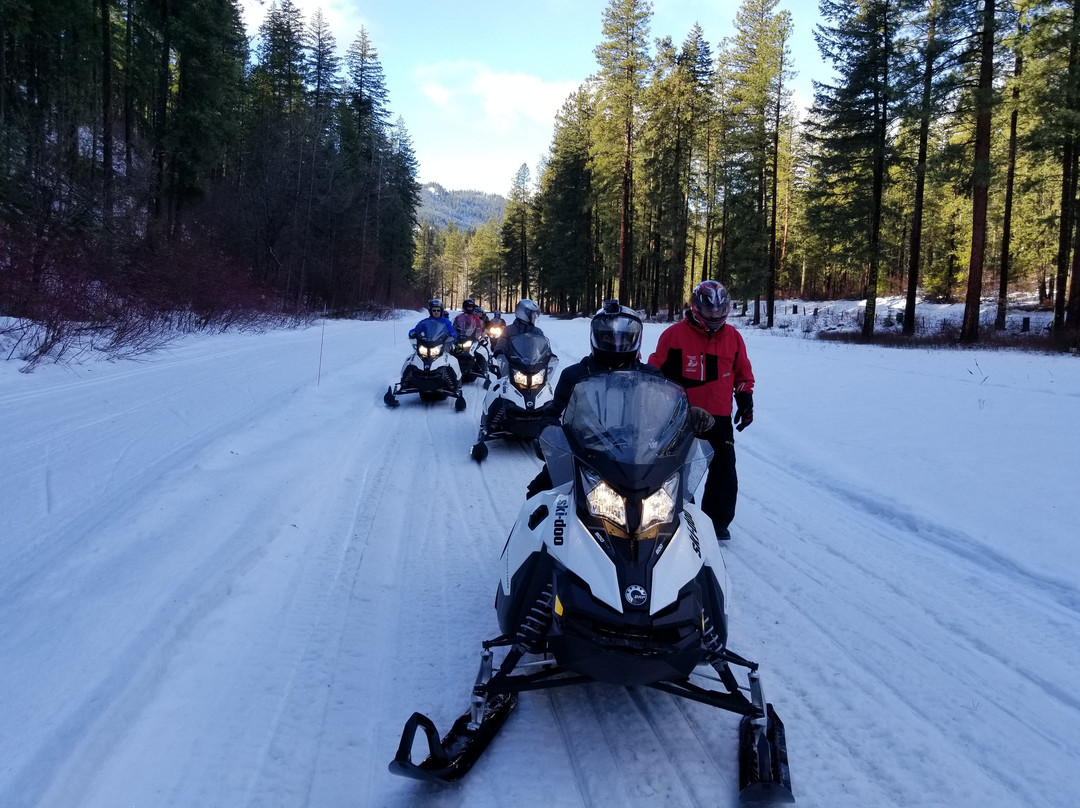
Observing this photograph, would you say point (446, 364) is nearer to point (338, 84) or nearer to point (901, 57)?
point (901, 57)

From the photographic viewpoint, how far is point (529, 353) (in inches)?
320

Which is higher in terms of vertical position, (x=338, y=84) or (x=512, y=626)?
(x=338, y=84)

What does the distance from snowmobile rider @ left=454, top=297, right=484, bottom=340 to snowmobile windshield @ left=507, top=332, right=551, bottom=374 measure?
7.32m

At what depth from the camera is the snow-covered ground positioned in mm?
2492

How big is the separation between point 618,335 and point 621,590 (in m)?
1.94

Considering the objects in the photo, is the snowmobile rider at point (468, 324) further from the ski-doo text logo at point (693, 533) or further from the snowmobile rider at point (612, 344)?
the ski-doo text logo at point (693, 533)

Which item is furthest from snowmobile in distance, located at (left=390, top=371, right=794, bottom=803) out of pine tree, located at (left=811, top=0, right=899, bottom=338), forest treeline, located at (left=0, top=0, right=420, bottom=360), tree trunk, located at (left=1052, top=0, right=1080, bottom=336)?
pine tree, located at (left=811, top=0, right=899, bottom=338)

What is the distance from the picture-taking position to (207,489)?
5434 millimetres

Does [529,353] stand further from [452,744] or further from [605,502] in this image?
[452,744]

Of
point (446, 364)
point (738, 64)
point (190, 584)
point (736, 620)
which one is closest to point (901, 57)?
point (738, 64)

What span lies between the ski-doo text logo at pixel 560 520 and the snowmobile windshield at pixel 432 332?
8.32 m

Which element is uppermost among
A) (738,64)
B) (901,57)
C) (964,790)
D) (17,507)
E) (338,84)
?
(338,84)

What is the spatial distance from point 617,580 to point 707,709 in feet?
3.36

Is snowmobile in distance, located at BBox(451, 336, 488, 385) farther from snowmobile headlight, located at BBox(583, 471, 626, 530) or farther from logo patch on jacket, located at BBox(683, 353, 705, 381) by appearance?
snowmobile headlight, located at BBox(583, 471, 626, 530)
